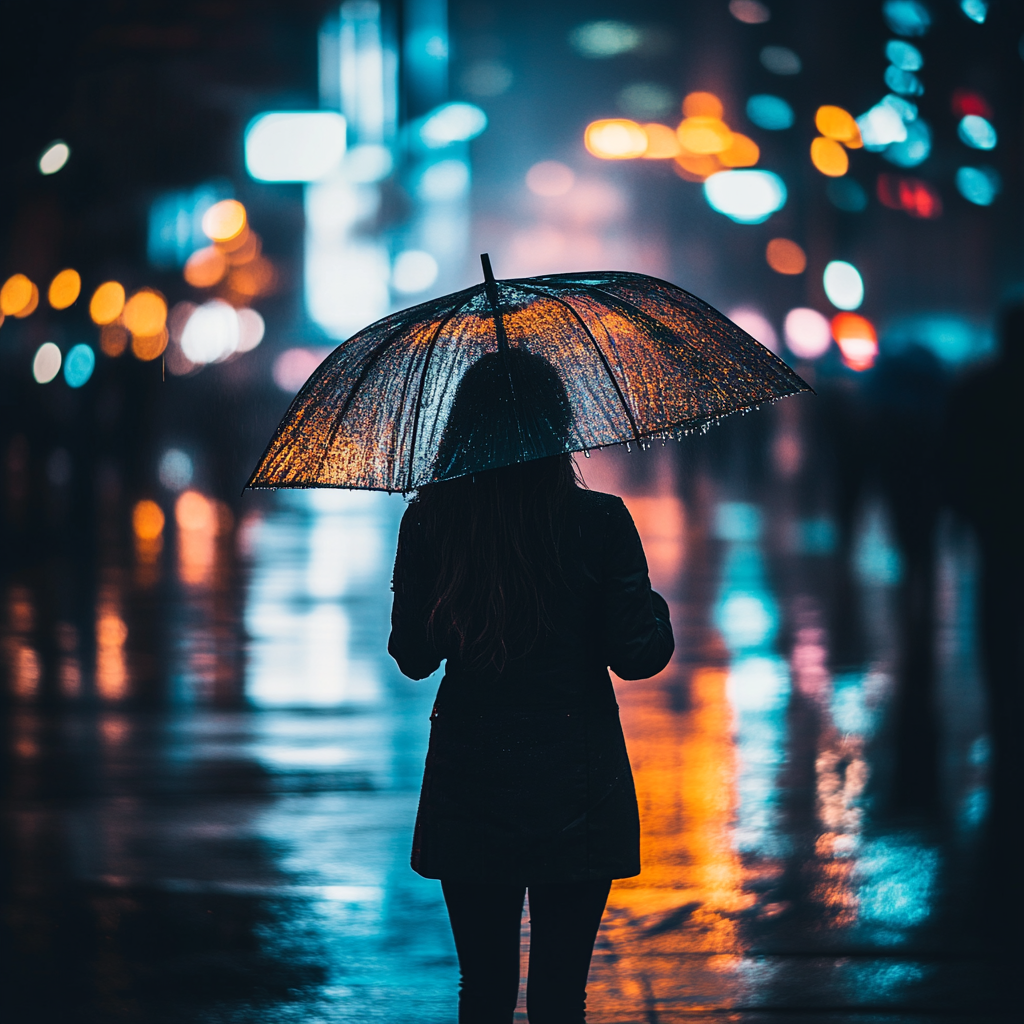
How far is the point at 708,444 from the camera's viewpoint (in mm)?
24906

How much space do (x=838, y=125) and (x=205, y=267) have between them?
1395 centimetres

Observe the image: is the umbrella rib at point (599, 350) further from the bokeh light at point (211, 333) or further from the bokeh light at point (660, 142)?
the bokeh light at point (211, 333)

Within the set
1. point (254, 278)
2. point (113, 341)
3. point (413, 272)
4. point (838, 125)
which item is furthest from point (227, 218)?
point (838, 125)

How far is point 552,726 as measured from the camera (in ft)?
7.97

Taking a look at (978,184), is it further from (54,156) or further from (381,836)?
(381,836)

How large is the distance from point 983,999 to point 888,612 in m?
7.00

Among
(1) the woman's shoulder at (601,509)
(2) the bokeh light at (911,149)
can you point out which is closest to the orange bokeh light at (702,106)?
(2) the bokeh light at (911,149)

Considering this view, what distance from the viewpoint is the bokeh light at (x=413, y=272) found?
25203mm

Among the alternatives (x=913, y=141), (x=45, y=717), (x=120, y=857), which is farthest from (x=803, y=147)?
(x=120, y=857)

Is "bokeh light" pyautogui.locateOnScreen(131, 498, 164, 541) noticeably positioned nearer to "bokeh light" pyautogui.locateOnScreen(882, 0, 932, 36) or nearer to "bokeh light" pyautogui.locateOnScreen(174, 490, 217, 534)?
"bokeh light" pyautogui.locateOnScreen(174, 490, 217, 534)

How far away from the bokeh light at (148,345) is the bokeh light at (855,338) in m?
14.5

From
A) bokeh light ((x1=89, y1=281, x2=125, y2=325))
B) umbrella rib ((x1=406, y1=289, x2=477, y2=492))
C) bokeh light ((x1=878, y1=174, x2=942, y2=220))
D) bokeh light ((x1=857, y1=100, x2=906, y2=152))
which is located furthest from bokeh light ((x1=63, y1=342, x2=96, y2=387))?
umbrella rib ((x1=406, y1=289, x2=477, y2=492))

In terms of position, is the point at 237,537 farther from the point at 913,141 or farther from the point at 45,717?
the point at 913,141

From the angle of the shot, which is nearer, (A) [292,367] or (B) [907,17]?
(B) [907,17]
